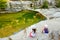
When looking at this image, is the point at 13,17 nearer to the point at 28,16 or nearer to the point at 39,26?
the point at 28,16

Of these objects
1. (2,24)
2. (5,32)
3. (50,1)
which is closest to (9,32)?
(5,32)

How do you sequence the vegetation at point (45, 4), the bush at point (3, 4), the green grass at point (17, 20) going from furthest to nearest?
the vegetation at point (45, 4), the bush at point (3, 4), the green grass at point (17, 20)

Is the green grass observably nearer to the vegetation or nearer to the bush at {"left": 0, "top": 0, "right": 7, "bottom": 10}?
the bush at {"left": 0, "top": 0, "right": 7, "bottom": 10}

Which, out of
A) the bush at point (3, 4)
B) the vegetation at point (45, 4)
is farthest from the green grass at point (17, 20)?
the vegetation at point (45, 4)

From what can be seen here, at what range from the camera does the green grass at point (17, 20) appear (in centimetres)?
488

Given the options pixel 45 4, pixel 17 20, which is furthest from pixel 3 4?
pixel 45 4

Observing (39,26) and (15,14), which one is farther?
(15,14)

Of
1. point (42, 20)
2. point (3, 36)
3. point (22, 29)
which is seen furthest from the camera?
point (42, 20)

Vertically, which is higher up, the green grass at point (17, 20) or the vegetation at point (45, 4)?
the vegetation at point (45, 4)

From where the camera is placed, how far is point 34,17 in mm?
5664

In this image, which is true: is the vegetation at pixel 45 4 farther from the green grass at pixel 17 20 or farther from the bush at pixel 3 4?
the bush at pixel 3 4

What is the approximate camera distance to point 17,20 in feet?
17.7

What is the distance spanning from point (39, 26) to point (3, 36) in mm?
873

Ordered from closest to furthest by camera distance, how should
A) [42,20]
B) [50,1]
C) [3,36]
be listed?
[3,36] < [42,20] < [50,1]
